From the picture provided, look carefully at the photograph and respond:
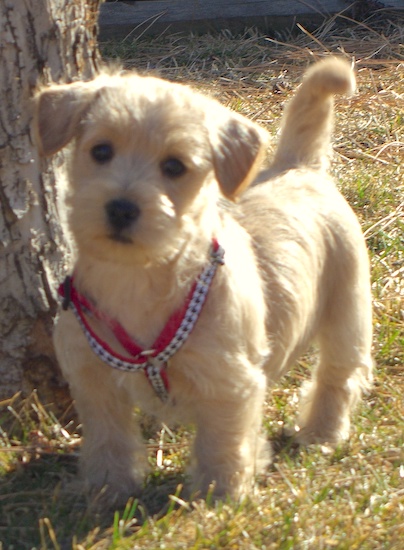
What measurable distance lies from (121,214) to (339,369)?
4.84 feet

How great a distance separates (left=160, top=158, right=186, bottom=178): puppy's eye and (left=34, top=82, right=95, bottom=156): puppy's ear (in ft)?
1.12

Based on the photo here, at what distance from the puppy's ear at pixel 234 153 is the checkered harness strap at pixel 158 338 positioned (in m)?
0.21

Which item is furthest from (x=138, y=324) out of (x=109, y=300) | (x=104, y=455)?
(x=104, y=455)

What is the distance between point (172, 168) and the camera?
301 centimetres

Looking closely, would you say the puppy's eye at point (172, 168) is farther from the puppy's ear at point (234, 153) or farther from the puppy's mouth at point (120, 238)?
the puppy's mouth at point (120, 238)

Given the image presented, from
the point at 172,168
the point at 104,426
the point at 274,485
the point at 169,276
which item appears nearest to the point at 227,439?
the point at 274,485

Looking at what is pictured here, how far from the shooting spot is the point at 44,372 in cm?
376

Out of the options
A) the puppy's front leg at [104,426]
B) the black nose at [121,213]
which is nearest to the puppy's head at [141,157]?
the black nose at [121,213]

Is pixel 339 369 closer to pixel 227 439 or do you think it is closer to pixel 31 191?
pixel 227 439

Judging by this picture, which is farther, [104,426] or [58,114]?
[104,426]

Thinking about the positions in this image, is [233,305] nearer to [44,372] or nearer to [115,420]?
[115,420]

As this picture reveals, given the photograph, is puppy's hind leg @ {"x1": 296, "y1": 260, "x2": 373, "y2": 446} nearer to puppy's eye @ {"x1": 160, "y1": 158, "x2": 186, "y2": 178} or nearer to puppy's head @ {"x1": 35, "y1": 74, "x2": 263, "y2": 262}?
puppy's head @ {"x1": 35, "y1": 74, "x2": 263, "y2": 262}

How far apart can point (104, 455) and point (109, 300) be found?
2.03 feet

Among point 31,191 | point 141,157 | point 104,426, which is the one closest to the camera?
point 141,157
